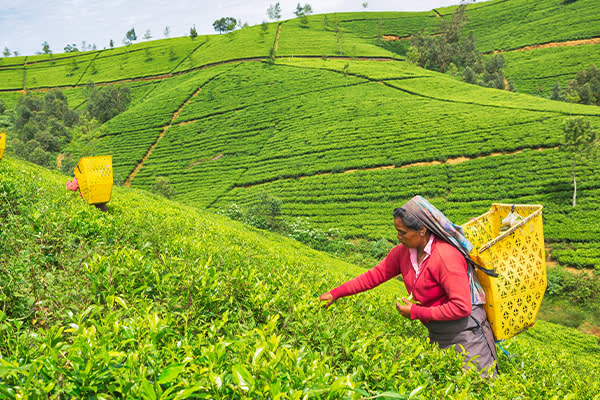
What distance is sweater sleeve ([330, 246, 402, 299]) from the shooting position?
9.02 ft

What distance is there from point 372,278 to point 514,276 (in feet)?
3.97

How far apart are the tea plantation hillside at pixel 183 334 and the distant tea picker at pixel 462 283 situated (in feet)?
1.01

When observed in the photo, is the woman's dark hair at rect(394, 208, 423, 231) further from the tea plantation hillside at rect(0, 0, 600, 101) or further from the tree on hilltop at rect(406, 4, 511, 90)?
the tea plantation hillside at rect(0, 0, 600, 101)

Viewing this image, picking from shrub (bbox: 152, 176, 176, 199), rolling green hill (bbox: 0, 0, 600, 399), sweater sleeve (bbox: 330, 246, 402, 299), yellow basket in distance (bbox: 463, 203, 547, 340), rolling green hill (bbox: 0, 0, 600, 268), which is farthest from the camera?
shrub (bbox: 152, 176, 176, 199)

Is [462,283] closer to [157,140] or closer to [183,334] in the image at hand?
[183,334]

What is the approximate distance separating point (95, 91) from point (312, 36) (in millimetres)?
48322

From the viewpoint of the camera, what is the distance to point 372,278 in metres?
2.87

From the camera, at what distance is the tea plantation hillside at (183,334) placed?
4.08 feet

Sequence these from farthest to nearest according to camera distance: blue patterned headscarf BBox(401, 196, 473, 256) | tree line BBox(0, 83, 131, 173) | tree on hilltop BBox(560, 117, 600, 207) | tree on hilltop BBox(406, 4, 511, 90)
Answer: tree on hilltop BBox(406, 4, 511, 90)
tree line BBox(0, 83, 131, 173)
tree on hilltop BBox(560, 117, 600, 207)
blue patterned headscarf BBox(401, 196, 473, 256)

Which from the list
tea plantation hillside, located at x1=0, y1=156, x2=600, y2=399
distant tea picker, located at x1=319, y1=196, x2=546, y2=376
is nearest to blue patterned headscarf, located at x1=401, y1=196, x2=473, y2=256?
distant tea picker, located at x1=319, y1=196, x2=546, y2=376

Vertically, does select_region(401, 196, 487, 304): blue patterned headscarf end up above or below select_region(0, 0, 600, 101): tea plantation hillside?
below

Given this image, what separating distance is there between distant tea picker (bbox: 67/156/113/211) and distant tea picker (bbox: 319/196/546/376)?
4.37 m

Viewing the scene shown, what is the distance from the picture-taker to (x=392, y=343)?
2.25 metres

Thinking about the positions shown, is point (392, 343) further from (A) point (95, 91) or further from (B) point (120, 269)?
(A) point (95, 91)
